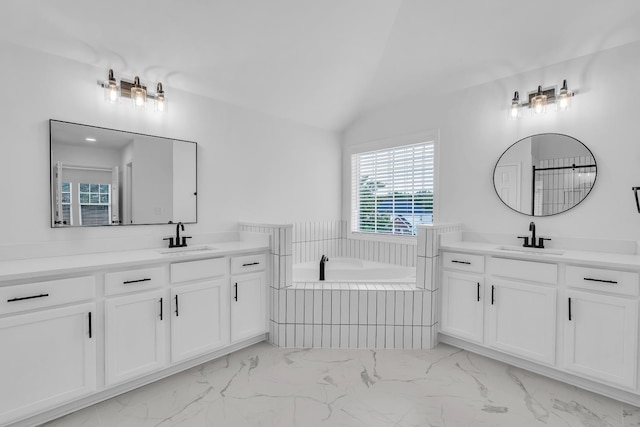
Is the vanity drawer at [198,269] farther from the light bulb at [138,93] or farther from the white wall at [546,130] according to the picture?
the white wall at [546,130]

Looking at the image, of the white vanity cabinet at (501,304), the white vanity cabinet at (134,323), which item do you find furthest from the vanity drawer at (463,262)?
the white vanity cabinet at (134,323)

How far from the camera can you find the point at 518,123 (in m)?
2.91

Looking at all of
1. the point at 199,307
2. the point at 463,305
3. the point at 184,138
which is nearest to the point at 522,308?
the point at 463,305

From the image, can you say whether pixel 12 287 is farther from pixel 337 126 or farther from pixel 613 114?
pixel 613 114

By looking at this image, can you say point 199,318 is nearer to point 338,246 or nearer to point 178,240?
point 178,240

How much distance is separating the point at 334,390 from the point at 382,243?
2.07 metres

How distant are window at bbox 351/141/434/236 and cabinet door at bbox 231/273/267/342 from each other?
71.3 inches

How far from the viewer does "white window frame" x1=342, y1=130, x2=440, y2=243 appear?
345cm

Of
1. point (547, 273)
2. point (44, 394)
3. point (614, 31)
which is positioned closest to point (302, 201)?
point (547, 273)

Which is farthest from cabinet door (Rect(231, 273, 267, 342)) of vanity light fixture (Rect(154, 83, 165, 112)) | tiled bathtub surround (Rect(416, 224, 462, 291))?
vanity light fixture (Rect(154, 83, 165, 112))

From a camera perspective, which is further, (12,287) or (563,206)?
(563,206)

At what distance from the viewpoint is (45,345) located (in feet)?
5.72

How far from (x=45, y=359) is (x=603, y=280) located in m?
3.36

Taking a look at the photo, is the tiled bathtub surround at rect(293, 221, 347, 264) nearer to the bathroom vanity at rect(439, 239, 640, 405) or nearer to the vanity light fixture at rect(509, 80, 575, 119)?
the bathroom vanity at rect(439, 239, 640, 405)
